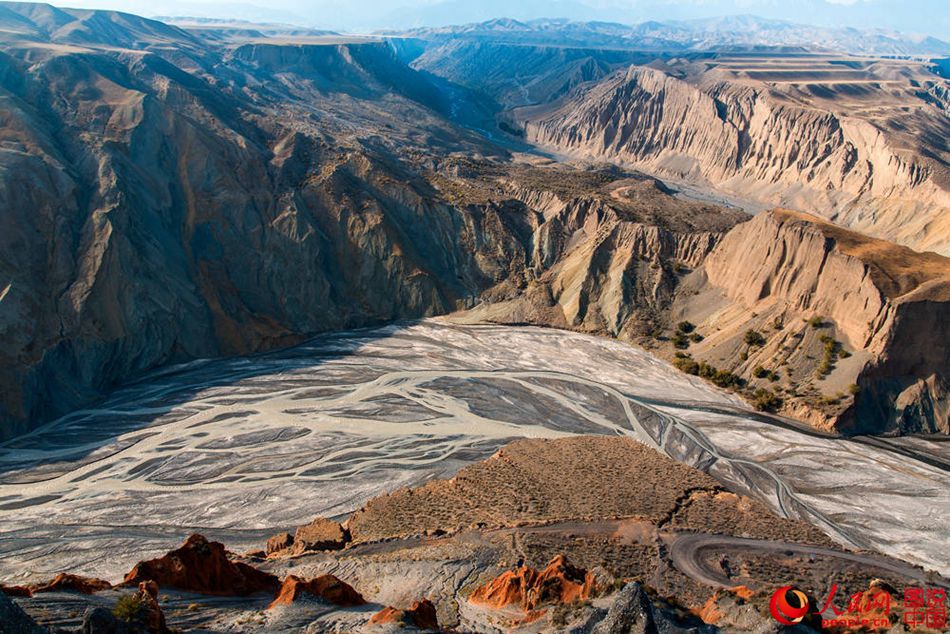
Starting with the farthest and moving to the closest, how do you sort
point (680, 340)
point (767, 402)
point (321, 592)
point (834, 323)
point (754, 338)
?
point (680, 340) < point (754, 338) < point (834, 323) < point (767, 402) < point (321, 592)

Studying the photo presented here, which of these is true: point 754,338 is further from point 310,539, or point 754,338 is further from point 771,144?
point 771,144

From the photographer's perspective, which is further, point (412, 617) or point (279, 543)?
point (279, 543)

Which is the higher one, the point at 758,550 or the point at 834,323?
the point at 834,323

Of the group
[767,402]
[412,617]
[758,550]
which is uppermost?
[412,617]

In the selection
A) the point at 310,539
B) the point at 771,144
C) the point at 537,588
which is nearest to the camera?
the point at 537,588

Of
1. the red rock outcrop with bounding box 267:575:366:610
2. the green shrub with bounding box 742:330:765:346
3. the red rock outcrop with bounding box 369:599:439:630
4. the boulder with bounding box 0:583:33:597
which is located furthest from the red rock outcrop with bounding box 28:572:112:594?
the green shrub with bounding box 742:330:765:346

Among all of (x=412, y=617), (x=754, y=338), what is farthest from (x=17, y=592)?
(x=754, y=338)

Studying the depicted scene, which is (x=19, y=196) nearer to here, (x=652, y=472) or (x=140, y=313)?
(x=140, y=313)

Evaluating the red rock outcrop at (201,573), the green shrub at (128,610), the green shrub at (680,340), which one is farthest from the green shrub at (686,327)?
the green shrub at (128,610)
